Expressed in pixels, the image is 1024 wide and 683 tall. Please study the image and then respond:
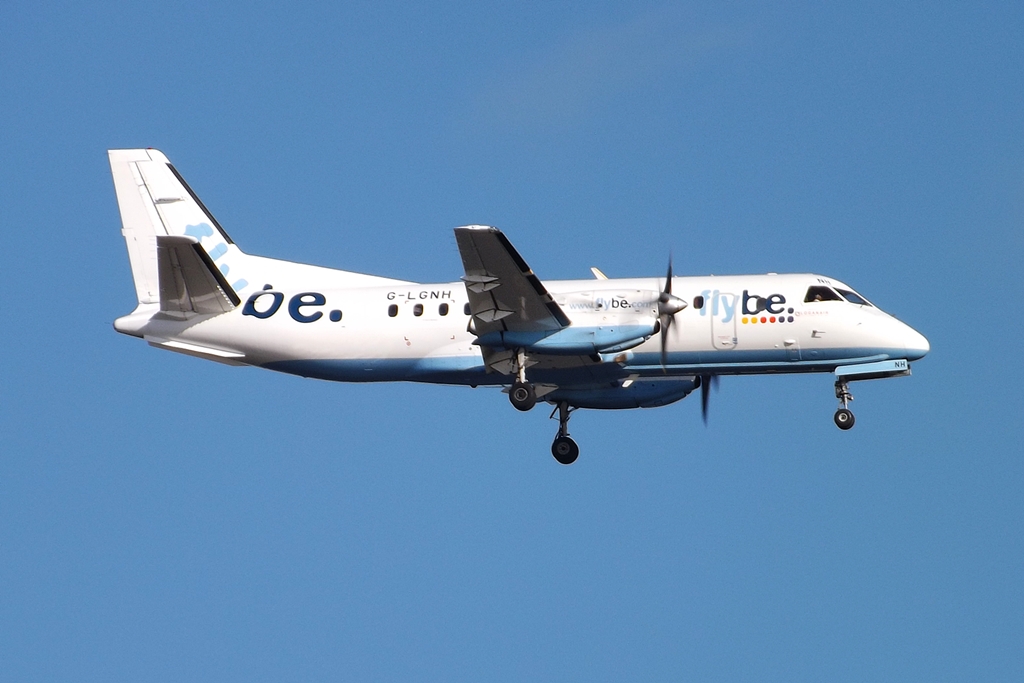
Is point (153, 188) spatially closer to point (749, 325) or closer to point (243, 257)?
point (243, 257)

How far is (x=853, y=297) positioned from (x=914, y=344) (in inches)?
55.0

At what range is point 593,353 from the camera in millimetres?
25453

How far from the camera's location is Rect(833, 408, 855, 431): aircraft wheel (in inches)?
1011

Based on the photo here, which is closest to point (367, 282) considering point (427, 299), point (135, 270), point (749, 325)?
point (427, 299)

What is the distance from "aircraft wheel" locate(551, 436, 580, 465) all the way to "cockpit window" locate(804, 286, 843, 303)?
19.2 feet

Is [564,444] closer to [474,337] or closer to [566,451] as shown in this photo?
[566,451]

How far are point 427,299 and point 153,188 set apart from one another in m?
6.86

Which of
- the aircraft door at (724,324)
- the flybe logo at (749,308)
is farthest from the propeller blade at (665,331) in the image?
the aircraft door at (724,324)

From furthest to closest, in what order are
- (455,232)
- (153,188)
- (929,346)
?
1. (153,188)
2. (929,346)
3. (455,232)

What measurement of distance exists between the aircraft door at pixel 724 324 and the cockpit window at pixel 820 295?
1295 mm

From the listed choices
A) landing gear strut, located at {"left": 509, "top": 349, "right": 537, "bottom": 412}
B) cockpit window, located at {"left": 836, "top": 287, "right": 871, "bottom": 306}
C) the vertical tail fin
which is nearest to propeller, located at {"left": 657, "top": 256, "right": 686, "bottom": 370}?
landing gear strut, located at {"left": 509, "top": 349, "right": 537, "bottom": 412}

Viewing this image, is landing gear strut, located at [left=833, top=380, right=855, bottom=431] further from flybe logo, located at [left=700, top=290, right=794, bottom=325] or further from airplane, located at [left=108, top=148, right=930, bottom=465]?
flybe logo, located at [left=700, top=290, right=794, bottom=325]

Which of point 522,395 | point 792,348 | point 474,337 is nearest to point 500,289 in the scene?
point 474,337

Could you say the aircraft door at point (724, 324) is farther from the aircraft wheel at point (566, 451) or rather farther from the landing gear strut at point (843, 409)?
the aircraft wheel at point (566, 451)
